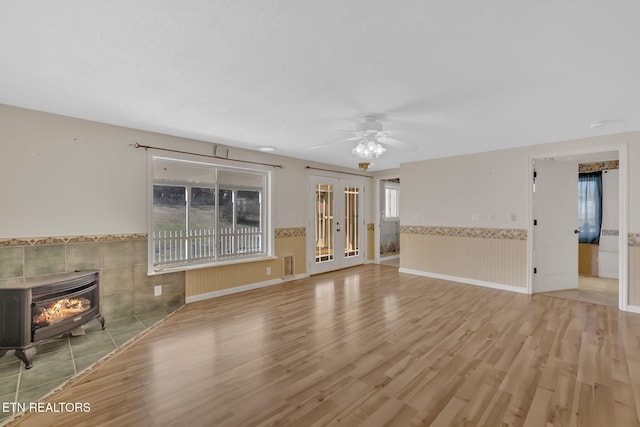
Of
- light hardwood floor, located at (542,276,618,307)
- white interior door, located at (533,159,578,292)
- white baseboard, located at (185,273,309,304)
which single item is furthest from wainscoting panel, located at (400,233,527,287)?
white baseboard, located at (185,273,309,304)

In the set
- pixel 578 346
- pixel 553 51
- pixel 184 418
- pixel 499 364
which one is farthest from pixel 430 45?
pixel 578 346

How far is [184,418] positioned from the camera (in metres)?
1.73

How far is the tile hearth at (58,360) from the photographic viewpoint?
6.56 feet

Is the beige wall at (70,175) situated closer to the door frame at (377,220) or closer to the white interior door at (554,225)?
the door frame at (377,220)

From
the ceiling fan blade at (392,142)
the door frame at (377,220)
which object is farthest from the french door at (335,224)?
the ceiling fan blade at (392,142)

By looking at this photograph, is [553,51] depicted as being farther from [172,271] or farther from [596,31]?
[172,271]

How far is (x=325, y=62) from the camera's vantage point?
1919 millimetres

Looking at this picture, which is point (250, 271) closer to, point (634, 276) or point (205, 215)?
point (205, 215)

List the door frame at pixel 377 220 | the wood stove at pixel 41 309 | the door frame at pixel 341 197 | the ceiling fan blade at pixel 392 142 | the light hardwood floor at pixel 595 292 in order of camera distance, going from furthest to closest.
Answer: the door frame at pixel 377 220, the door frame at pixel 341 197, the light hardwood floor at pixel 595 292, the ceiling fan blade at pixel 392 142, the wood stove at pixel 41 309

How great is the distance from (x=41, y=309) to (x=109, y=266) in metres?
0.84

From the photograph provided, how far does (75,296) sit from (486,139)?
211 inches

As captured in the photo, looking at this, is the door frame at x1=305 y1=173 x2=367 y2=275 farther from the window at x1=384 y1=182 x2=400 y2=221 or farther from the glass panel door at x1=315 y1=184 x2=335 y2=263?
the window at x1=384 y1=182 x2=400 y2=221

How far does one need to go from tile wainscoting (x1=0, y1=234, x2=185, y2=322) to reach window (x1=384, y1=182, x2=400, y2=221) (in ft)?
17.9

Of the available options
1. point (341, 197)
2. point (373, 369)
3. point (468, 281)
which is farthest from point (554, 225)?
point (373, 369)
